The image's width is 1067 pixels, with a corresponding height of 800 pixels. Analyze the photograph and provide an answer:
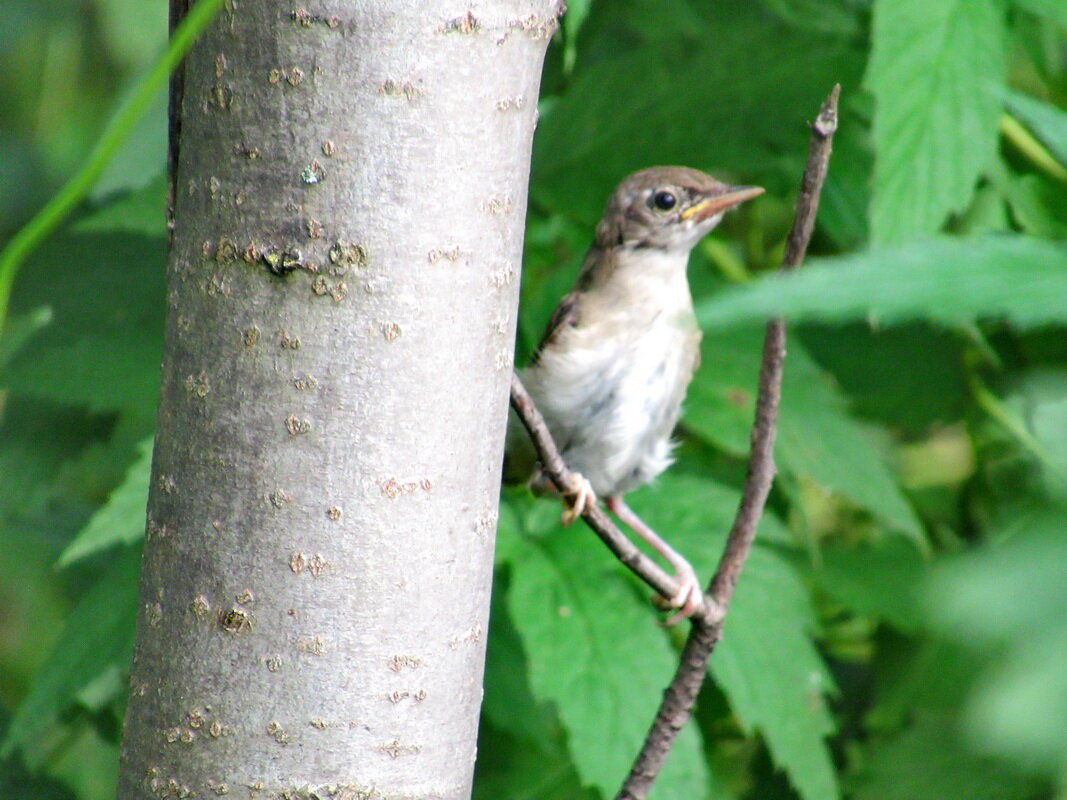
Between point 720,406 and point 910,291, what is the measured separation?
1.62 m

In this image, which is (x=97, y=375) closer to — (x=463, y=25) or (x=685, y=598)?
(x=685, y=598)

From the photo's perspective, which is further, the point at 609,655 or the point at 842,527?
the point at 842,527

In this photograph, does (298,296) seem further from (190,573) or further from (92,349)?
(92,349)

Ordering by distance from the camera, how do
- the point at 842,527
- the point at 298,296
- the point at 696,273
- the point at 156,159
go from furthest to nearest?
the point at 842,527, the point at 696,273, the point at 156,159, the point at 298,296

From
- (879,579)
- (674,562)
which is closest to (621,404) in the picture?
(674,562)

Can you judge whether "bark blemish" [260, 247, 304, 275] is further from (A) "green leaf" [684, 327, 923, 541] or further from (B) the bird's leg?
(A) "green leaf" [684, 327, 923, 541]

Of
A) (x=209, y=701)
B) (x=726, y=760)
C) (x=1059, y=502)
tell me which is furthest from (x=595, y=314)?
(x=1059, y=502)

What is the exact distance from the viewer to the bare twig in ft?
3.65

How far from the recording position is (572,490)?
4.20ft

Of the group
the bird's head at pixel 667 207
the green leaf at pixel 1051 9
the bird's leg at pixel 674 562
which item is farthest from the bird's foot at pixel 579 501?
the green leaf at pixel 1051 9

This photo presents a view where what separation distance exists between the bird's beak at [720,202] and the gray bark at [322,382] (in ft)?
3.74

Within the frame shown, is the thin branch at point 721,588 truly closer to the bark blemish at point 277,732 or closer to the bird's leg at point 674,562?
the bird's leg at point 674,562

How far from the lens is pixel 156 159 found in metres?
1.94

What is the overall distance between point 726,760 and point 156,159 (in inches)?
59.4
